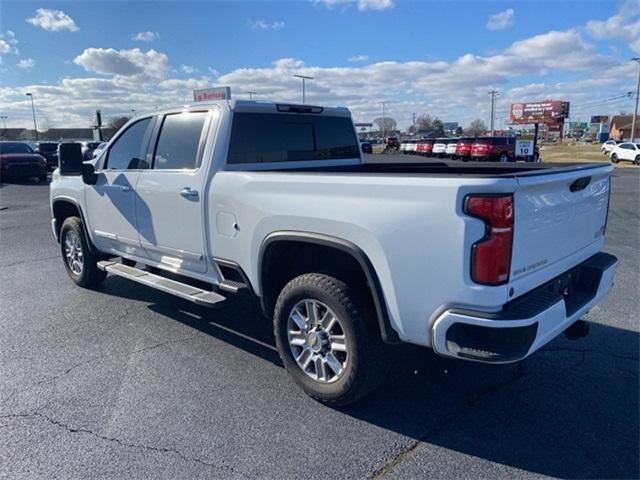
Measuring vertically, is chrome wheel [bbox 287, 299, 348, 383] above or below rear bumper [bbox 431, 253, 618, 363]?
below

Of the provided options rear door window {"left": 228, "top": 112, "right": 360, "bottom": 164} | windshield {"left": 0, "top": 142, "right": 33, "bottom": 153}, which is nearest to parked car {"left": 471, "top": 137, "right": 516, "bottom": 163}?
windshield {"left": 0, "top": 142, "right": 33, "bottom": 153}

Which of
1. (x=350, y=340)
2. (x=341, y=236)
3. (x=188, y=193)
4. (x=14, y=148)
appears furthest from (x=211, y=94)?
(x=14, y=148)

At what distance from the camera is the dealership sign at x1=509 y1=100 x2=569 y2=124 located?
242 feet

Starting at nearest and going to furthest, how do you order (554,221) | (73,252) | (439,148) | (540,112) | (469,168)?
(554,221)
(469,168)
(73,252)
(439,148)
(540,112)

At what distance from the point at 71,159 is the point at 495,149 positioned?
33.0 m

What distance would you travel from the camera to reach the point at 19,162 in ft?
69.2

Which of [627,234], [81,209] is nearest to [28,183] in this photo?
[81,209]

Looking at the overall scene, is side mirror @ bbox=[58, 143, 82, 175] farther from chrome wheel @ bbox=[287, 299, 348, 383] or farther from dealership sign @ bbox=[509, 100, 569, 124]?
dealership sign @ bbox=[509, 100, 569, 124]

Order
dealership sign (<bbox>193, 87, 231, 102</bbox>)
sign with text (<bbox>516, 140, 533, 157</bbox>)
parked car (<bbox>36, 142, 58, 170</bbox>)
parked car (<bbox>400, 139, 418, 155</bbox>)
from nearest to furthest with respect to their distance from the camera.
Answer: dealership sign (<bbox>193, 87, 231, 102</bbox>) < parked car (<bbox>36, 142, 58, 170</bbox>) < sign with text (<bbox>516, 140, 533, 157</bbox>) < parked car (<bbox>400, 139, 418, 155</bbox>)

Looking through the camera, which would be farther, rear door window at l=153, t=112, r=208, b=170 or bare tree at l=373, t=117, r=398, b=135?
bare tree at l=373, t=117, r=398, b=135

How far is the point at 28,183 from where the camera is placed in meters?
22.3

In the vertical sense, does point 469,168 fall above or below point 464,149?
above

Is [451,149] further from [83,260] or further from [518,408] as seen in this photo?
[518,408]

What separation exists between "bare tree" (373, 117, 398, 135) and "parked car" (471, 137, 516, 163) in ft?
240
